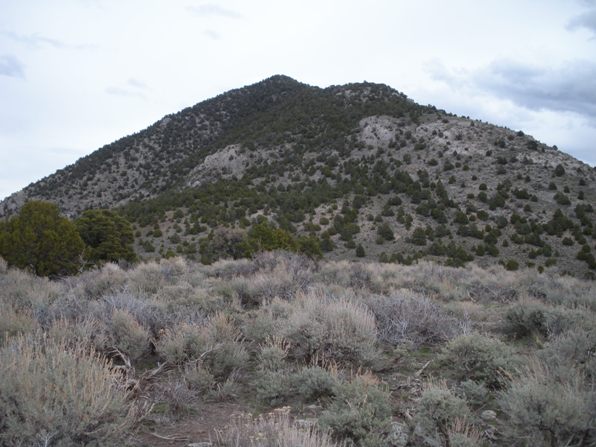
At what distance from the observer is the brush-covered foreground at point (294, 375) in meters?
3.35

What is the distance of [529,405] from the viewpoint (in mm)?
3529

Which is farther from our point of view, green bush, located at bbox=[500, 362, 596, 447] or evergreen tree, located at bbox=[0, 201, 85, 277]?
evergreen tree, located at bbox=[0, 201, 85, 277]

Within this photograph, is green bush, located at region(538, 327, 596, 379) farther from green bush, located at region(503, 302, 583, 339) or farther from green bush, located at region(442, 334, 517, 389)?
green bush, located at region(503, 302, 583, 339)

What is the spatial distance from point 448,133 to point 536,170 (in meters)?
8.80

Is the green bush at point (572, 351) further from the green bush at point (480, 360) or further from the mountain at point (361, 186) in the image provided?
the mountain at point (361, 186)

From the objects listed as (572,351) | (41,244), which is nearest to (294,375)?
(572,351)

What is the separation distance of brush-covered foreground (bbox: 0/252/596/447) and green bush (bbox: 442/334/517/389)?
17 millimetres

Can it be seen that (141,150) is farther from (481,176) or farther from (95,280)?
(95,280)

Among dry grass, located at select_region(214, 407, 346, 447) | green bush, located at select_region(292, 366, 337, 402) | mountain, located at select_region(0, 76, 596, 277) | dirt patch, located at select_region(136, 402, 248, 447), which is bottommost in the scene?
dirt patch, located at select_region(136, 402, 248, 447)

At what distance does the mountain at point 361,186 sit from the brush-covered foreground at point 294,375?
56.3 ft

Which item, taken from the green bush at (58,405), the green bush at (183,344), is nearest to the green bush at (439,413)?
the green bush at (58,405)

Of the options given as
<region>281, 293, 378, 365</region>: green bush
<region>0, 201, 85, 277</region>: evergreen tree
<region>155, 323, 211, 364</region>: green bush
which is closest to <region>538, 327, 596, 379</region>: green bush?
<region>281, 293, 378, 365</region>: green bush

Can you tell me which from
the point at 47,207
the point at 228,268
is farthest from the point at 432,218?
the point at 47,207

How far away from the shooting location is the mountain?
27281 millimetres
